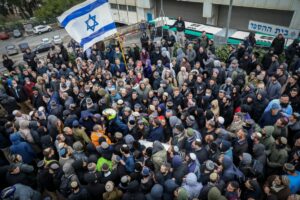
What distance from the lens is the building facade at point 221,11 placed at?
15592 mm

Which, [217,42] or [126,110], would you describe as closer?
[126,110]

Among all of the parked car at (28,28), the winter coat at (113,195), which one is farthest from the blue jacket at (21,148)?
the parked car at (28,28)

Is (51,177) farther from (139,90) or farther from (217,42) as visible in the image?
(217,42)

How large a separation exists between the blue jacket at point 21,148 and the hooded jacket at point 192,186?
3908 mm

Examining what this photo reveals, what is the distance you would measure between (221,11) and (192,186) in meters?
18.9

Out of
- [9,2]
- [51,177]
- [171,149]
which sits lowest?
[51,177]

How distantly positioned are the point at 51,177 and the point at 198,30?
1369 centimetres

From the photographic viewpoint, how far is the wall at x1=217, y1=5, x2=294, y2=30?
1627 cm

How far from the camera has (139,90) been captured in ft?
23.7

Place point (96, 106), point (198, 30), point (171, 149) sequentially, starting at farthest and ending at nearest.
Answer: point (198, 30), point (96, 106), point (171, 149)

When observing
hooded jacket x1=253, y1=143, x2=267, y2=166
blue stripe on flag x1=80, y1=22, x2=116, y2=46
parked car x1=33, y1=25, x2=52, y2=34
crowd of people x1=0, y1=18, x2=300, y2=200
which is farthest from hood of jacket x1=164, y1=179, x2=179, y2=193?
parked car x1=33, y1=25, x2=52, y2=34

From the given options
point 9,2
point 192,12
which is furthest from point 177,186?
point 9,2

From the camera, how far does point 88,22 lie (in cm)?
680

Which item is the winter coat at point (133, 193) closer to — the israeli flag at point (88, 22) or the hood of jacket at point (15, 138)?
the hood of jacket at point (15, 138)
